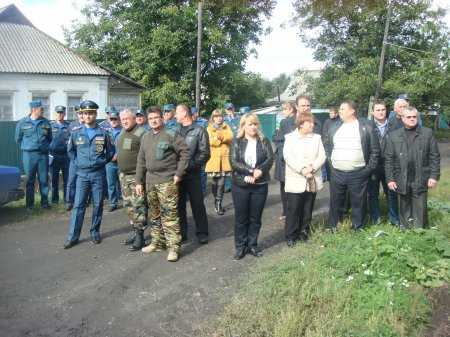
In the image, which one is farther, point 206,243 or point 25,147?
point 25,147

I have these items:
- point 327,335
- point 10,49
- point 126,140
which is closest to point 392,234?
point 327,335

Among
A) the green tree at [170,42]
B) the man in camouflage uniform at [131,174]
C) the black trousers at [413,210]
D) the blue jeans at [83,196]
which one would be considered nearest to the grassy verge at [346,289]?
the black trousers at [413,210]

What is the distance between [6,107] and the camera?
25.2 meters

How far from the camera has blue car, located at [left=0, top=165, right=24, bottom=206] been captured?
7.31m

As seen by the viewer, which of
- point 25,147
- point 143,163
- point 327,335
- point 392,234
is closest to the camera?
point 327,335

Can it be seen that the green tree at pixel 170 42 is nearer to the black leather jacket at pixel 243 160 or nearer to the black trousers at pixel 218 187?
the black trousers at pixel 218 187

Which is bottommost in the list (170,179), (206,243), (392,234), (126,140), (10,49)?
(206,243)

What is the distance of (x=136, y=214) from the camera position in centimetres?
608

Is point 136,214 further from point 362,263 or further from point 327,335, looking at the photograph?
point 327,335

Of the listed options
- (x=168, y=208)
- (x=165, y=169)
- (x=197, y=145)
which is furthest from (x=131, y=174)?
(x=197, y=145)

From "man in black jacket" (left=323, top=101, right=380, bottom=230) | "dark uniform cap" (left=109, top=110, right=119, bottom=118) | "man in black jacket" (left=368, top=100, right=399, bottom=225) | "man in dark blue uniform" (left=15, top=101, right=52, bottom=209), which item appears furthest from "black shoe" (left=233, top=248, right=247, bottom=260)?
"man in dark blue uniform" (left=15, top=101, right=52, bottom=209)

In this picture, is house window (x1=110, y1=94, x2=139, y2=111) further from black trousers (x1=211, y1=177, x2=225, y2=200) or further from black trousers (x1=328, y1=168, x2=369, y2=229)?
black trousers (x1=328, y1=168, x2=369, y2=229)

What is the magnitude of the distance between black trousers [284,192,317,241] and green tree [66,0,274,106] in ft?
66.9

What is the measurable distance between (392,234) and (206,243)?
2369mm
